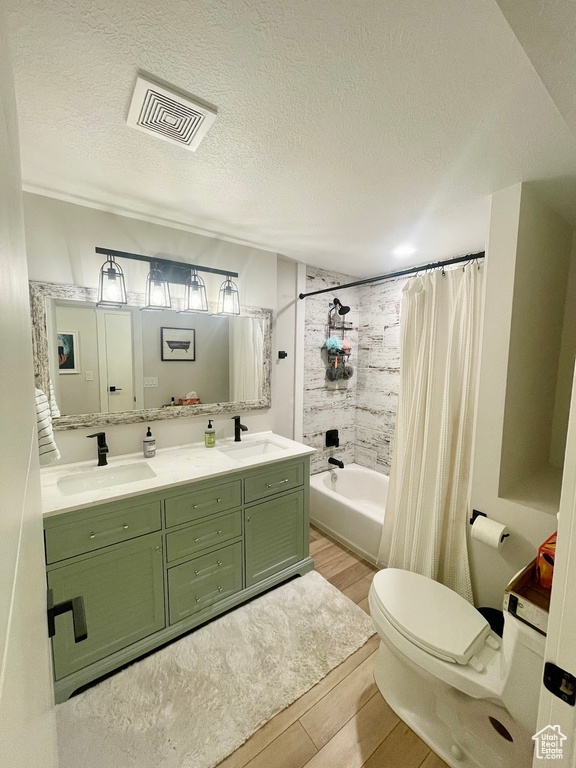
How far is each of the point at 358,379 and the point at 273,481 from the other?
5.56 ft

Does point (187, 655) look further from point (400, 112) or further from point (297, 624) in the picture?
point (400, 112)

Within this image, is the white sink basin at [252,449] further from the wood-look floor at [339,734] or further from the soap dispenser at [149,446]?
the wood-look floor at [339,734]

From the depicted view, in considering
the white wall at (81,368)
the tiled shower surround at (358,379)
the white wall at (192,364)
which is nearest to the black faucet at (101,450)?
the white wall at (81,368)

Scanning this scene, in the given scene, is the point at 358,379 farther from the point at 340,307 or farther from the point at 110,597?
the point at 110,597

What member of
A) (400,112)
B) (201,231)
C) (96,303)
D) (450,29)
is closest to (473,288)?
(400,112)

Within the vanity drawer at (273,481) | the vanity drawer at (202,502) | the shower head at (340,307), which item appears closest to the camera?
the vanity drawer at (202,502)

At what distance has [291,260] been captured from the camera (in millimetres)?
2637

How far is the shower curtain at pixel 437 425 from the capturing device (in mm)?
1736

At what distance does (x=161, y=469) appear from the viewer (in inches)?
67.4

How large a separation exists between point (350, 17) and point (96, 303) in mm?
1647

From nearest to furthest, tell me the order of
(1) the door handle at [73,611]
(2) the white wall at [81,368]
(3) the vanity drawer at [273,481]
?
(1) the door handle at [73,611]
(2) the white wall at [81,368]
(3) the vanity drawer at [273,481]

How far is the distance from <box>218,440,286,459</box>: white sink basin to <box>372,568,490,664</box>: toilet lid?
104cm

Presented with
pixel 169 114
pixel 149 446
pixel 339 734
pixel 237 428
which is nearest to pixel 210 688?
pixel 339 734

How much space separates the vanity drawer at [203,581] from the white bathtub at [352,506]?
992 mm
